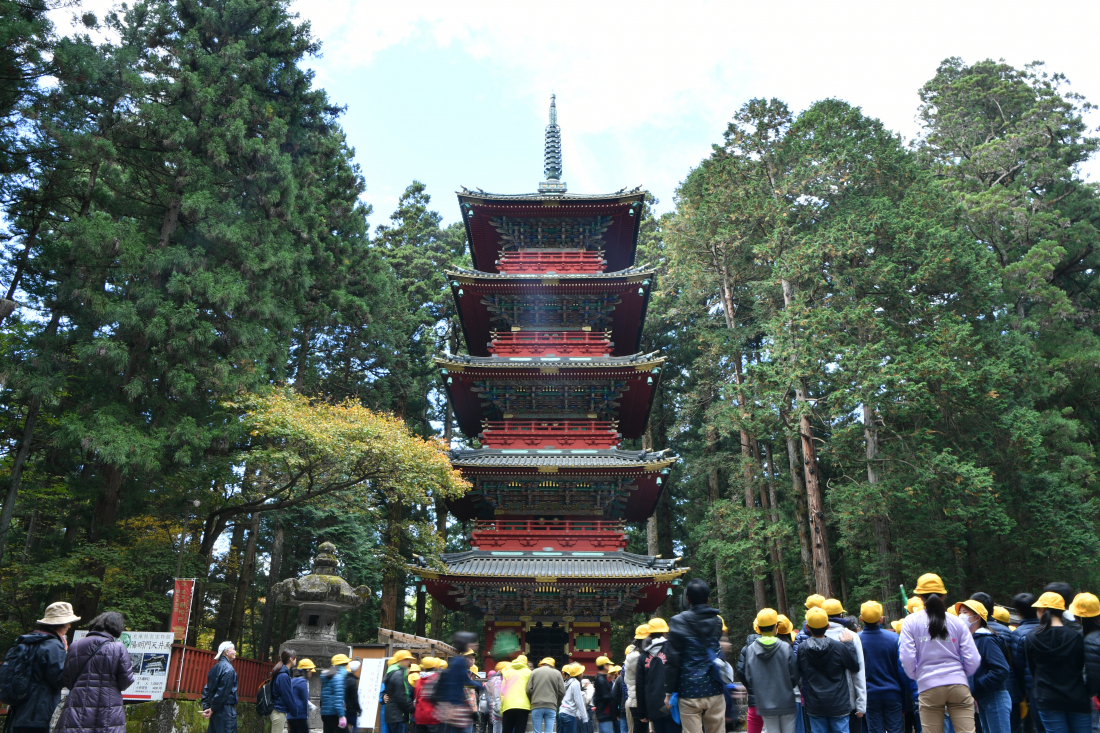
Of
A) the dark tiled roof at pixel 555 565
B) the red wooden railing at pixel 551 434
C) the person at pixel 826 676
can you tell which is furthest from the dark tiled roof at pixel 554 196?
the person at pixel 826 676

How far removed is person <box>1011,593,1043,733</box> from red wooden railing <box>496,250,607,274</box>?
49.8 ft

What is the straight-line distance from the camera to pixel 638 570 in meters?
14.5

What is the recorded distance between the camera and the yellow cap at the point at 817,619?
15.3 ft

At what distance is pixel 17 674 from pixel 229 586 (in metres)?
13.9

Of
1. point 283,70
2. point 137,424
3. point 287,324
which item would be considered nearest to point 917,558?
point 287,324

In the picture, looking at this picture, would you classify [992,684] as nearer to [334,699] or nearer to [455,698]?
[455,698]

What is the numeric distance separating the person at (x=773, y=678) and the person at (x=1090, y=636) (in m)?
1.75

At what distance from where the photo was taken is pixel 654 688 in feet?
15.3

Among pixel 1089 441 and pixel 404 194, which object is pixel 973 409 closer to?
pixel 1089 441

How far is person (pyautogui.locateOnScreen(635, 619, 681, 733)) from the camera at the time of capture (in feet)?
15.1

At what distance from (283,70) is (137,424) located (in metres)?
9.40

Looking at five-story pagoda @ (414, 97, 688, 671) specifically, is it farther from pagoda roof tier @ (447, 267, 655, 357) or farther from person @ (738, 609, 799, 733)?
person @ (738, 609, 799, 733)

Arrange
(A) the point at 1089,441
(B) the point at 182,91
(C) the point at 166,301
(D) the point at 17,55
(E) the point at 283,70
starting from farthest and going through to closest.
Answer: (A) the point at 1089,441 → (E) the point at 283,70 → (B) the point at 182,91 → (C) the point at 166,301 → (D) the point at 17,55

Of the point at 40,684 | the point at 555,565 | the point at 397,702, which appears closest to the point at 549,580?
the point at 555,565
